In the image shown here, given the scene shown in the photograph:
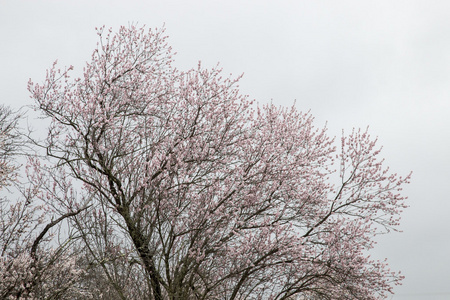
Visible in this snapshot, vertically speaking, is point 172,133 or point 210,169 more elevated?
point 172,133

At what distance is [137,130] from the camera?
10562mm

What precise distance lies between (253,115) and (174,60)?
8.64ft

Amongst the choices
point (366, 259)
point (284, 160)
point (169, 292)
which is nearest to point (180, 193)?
point (169, 292)

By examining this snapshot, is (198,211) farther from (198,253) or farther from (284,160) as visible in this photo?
(284,160)

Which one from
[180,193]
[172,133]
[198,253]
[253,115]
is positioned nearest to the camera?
[198,253]

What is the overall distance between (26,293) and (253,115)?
6.15 metres

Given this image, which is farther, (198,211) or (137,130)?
(137,130)

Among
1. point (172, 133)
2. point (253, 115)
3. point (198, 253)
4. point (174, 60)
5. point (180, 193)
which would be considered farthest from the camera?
point (174, 60)

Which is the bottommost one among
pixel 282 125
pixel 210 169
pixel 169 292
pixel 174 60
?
pixel 169 292

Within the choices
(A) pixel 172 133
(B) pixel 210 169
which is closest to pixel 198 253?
(B) pixel 210 169

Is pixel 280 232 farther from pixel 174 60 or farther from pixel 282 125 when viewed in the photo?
pixel 174 60

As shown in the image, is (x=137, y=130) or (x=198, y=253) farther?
(x=137, y=130)

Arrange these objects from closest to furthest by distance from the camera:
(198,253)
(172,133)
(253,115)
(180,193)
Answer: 1. (198,253)
2. (180,193)
3. (172,133)
4. (253,115)

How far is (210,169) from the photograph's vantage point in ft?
31.1
